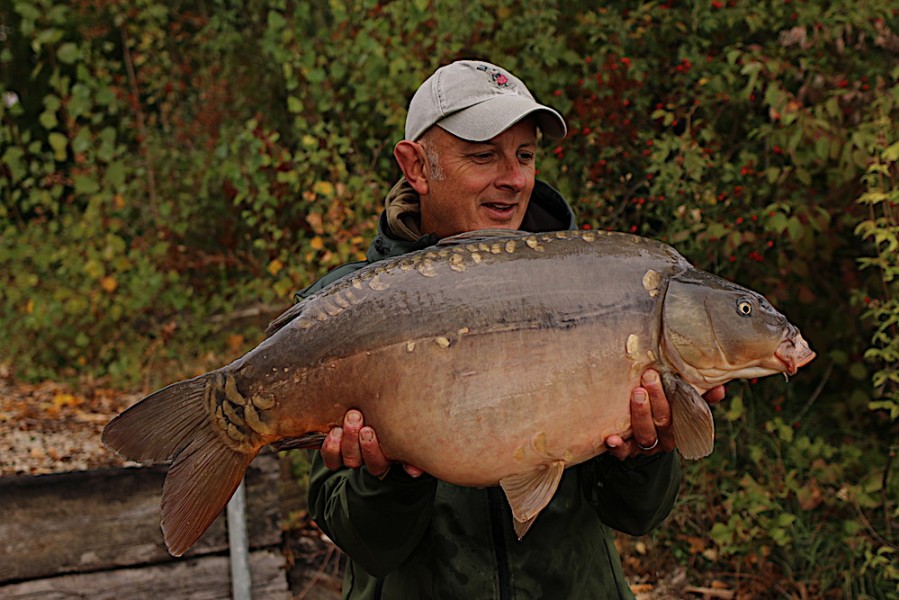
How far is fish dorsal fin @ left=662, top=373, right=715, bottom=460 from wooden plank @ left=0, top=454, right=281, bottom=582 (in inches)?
85.7

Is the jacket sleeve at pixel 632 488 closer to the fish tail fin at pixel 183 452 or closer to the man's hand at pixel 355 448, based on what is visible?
the man's hand at pixel 355 448

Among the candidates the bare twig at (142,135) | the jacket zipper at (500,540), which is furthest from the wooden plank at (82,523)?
the bare twig at (142,135)

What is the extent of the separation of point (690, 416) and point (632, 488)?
297 millimetres

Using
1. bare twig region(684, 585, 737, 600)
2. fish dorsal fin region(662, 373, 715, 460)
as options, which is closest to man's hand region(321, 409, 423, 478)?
fish dorsal fin region(662, 373, 715, 460)

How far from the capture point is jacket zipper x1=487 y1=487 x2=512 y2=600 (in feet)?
6.01

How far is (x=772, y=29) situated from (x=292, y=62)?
2.65 meters

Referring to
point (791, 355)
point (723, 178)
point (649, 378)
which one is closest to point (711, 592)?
point (723, 178)

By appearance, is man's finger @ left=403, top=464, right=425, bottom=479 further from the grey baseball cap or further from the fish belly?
the grey baseball cap

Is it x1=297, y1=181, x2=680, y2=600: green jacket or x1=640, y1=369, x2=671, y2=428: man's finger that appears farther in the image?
x1=297, y1=181, x2=680, y2=600: green jacket

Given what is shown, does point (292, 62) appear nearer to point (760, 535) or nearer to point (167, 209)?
point (167, 209)

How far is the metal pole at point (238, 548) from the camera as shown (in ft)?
10.9

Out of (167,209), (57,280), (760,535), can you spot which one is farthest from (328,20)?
(760,535)

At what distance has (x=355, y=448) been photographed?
1665mm

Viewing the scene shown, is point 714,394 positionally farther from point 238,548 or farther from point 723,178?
point 723,178
